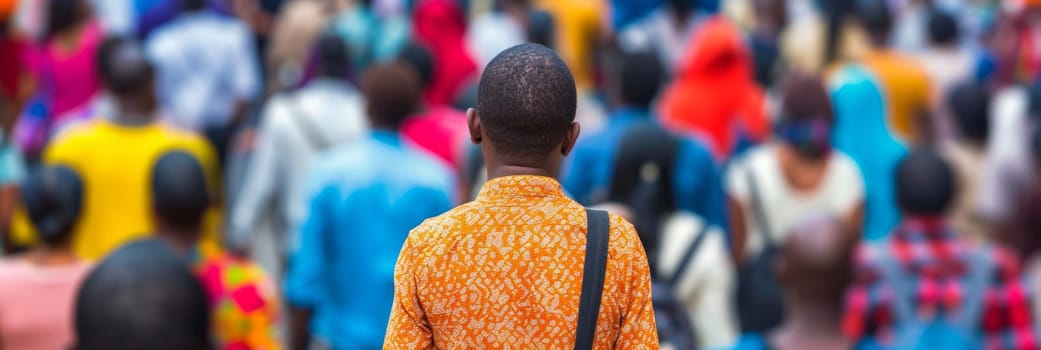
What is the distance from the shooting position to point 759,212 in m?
6.71

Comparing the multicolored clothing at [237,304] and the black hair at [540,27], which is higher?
the black hair at [540,27]

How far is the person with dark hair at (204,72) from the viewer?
911cm

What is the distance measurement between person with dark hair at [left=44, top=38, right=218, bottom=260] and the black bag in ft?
8.00

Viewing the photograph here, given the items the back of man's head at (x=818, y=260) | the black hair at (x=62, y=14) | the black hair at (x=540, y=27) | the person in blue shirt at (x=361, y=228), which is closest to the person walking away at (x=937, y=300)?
the back of man's head at (x=818, y=260)

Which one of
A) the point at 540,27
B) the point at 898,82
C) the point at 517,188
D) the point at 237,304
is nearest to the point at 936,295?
the point at 237,304

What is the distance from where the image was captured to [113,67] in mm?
6520

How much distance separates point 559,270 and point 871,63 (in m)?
7.01

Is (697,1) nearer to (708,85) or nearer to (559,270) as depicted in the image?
(708,85)

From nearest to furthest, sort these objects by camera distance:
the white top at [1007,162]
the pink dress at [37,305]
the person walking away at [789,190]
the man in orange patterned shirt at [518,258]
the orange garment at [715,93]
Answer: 1. the man in orange patterned shirt at [518,258]
2. the pink dress at [37,305]
3. the person walking away at [789,190]
4. the white top at [1007,162]
5. the orange garment at [715,93]

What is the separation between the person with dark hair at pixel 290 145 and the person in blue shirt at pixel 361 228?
157 cm

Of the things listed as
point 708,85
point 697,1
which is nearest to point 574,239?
point 708,85

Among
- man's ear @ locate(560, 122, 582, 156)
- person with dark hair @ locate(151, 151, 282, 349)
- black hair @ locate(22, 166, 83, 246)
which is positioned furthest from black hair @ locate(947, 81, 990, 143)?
man's ear @ locate(560, 122, 582, 156)

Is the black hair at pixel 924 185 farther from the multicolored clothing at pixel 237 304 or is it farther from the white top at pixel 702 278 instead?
the multicolored clothing at pixel 237 304

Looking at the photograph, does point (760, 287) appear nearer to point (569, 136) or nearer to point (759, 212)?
point (759, 212)
